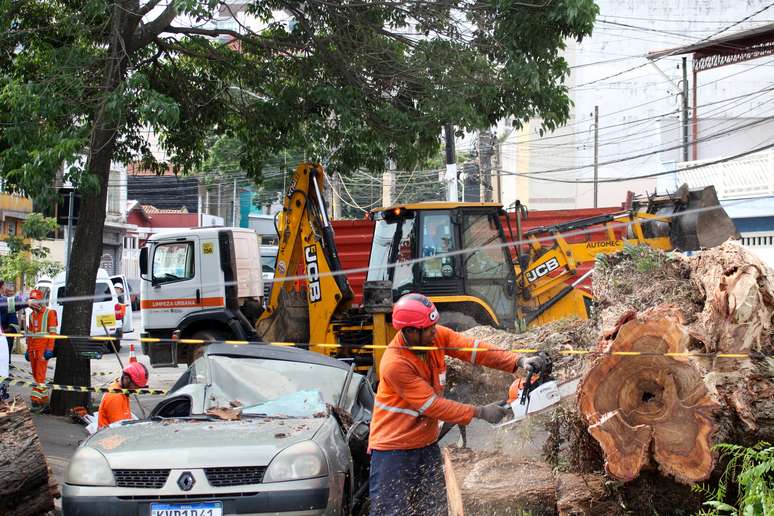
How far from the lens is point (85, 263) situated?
38.9 ft

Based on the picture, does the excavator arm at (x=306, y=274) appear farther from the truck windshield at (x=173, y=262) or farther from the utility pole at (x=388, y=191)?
the utility pole at (x=388, y=191)

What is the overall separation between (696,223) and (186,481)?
9.18 meters

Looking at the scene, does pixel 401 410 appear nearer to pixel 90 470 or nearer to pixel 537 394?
pixel 537 394

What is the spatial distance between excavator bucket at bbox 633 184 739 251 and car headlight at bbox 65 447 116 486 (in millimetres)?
9033

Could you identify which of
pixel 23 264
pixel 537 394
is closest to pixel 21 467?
pixel 537 394

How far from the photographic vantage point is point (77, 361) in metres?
11.9

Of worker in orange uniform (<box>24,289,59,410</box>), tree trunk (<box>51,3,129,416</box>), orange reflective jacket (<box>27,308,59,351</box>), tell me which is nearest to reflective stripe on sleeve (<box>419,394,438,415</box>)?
tree trunk (<box>51,3,129,416</box>)

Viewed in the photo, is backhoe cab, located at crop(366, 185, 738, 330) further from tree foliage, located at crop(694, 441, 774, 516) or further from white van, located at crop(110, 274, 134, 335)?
white van, located at crop(110, 274, 134, 335)

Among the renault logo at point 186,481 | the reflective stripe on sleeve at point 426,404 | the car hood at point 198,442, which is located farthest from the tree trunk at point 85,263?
the reflective stripe on sleeve at point 426,404

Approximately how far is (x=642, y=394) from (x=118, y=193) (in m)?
43.9

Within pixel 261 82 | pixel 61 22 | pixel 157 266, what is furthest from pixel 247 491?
pixel 157 266

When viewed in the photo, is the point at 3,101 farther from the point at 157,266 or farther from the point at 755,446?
the point at 755,446

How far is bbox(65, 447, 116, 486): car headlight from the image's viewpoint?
224 inches

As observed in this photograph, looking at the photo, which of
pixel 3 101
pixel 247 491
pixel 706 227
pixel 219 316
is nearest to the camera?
pixel 247 491
